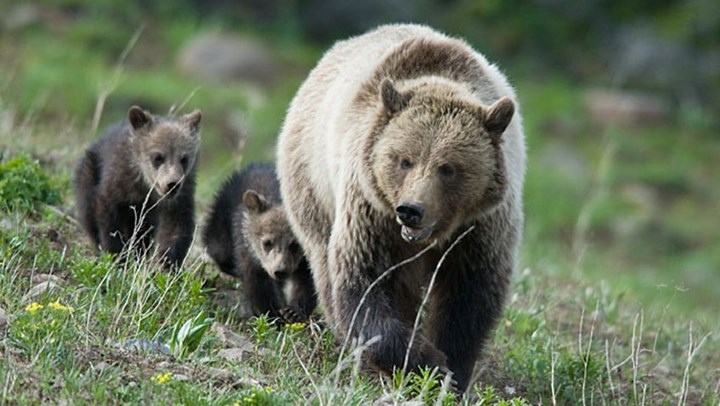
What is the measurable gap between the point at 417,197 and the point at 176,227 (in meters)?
2.46

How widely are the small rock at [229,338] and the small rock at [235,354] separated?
0.12m

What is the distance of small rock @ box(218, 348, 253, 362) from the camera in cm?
669

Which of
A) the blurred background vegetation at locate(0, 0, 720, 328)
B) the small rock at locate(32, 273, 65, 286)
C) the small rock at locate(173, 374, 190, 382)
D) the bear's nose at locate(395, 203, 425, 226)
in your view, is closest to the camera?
the small rock at locate(173, 374, 190, 382)

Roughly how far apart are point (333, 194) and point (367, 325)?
0.94 m

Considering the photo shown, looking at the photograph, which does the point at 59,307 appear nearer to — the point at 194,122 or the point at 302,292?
Answer: the point at 302,292

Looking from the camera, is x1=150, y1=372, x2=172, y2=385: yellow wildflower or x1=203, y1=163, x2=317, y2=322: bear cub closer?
x1=150, y1=372, x2=172, y2=385: yellow wildflower

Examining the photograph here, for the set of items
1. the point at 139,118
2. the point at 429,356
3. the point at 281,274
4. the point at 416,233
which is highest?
the point at 416,233

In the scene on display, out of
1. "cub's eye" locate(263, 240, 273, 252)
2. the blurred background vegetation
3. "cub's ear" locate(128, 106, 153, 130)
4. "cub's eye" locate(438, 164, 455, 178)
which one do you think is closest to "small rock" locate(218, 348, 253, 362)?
"cub's eye" locate(438, 164, 455, 178)

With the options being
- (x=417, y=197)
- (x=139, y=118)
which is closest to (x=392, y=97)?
(x=417, y=197)

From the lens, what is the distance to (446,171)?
6.78m

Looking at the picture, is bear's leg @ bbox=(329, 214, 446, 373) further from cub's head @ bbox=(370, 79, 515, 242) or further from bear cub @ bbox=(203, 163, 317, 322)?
bear cub @ bbox=(203, 163, 317, 322)

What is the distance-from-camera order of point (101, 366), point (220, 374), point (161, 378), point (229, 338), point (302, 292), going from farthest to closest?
point (302, 292) < point (229, 338) < point (220, 374) < point (101, 366) < point (161, 378)

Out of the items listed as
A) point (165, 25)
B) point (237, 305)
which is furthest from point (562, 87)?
point (237, 305)

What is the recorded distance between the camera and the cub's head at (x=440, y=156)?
674cm
